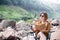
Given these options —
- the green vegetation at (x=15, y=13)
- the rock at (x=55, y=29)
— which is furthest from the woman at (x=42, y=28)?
the green vegetation at (x=15, y=13)

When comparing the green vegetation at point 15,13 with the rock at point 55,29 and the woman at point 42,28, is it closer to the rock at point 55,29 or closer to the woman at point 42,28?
the woman at point 42,28

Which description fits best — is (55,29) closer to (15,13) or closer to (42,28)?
(42,28)

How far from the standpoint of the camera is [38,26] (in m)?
5.36

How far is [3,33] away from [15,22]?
40 cm

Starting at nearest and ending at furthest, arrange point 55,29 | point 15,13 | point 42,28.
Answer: point 42,28, point 55,29, point 15,13

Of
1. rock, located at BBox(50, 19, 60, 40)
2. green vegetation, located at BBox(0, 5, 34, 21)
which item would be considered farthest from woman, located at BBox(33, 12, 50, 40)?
green vegetation, located at BBox(0, 5, 34, 21)

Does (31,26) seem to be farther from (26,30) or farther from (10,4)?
(10,4)

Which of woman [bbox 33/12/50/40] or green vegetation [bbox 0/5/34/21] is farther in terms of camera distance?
green vegetation [bbox 0/5/34/21]

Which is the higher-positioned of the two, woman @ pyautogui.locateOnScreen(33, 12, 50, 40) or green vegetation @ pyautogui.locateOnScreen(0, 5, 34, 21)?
green vegetation @ pyautogui.locateOnScreen(0, 5, 34, 21)

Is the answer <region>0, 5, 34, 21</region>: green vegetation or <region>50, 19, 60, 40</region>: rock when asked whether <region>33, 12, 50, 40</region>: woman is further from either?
<region>0, 5, 34, 21</region>: green vegetation

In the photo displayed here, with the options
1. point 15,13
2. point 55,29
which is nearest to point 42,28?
point 55,29

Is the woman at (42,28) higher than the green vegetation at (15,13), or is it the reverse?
the green vegetation at (15,13)

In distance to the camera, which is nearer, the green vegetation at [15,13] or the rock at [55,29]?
the rock at [55,29]

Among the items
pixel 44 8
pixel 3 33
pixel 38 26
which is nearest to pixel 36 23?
pixel 38 26
